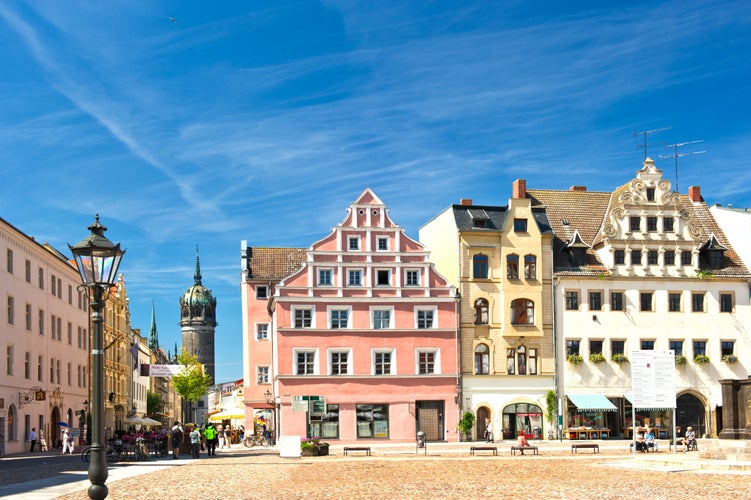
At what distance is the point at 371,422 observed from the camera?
6256 centimetres

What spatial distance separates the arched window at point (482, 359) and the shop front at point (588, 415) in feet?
18.4

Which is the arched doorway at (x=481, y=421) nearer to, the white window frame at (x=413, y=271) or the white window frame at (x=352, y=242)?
the white window frame at (x=413, y=271)

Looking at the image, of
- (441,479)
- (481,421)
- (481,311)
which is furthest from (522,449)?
(481,311)

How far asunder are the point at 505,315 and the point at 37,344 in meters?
29.3

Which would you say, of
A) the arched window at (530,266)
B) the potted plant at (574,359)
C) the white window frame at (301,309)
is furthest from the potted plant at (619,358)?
the white window frame at (301,309)

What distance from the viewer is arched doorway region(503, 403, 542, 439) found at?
211ft

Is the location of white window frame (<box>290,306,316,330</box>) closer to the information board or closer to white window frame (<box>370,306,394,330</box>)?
white window frame (<box>370,306,394,330</box>)

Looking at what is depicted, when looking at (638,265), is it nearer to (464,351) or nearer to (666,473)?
(464,351)

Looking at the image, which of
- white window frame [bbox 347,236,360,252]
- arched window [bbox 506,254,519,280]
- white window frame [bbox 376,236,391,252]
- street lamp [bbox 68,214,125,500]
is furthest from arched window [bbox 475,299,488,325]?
street lamp [bbox 68,214,125,500]

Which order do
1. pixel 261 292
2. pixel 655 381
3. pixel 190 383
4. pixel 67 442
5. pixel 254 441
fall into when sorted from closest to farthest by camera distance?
pixel 655 381 → pixel 67 442 → pixel 254 441 → pixel 261 292 → pixel 190 383

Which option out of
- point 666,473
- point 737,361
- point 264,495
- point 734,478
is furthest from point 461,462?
point 737,361

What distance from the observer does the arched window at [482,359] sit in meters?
64.3

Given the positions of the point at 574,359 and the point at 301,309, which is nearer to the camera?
the point at 301,309

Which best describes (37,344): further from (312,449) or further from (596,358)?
(596,358)
